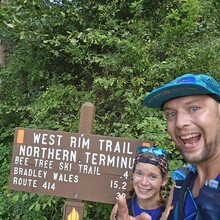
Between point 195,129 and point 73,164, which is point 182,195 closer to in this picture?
point 195,129

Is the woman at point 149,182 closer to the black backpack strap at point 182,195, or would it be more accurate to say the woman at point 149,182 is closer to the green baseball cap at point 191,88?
the black backpack strap at point 182,195

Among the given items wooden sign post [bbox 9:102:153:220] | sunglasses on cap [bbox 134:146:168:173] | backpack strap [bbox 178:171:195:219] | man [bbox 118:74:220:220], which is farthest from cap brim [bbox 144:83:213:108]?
wooden sign post [bbox 9:102:153:220]

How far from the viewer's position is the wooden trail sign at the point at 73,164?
8.07 ft

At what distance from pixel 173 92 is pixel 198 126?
0.60 feet

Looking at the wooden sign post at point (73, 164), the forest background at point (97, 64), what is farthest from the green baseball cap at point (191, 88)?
the forest background at point (97, 64)

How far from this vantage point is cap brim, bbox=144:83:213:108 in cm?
134

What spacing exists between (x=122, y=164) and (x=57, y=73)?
2.77 meters

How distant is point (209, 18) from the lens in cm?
461

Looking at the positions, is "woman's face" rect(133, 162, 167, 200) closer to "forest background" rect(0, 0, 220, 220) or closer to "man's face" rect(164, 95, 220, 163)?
"man's face" rect(164, 95, 220, 163)

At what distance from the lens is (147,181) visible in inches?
83.6

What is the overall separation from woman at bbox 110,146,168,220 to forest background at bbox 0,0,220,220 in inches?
31.6

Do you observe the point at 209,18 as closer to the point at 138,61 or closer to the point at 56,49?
the point at 138,61

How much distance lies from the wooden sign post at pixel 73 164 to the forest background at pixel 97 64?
2.06 ft

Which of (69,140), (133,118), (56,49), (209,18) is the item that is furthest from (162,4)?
(69,140)
